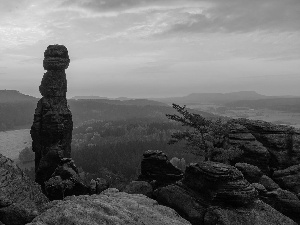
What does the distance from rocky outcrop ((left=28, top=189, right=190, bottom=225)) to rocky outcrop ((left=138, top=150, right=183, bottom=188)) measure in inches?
573

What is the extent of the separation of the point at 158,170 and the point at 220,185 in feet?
53.9

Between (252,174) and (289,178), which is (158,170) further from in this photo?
(289,178)

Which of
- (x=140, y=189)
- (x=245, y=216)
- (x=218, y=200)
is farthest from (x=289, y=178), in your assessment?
(x=140, y=189)

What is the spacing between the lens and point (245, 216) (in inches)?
954

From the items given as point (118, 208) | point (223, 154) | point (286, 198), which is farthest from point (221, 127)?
point (118, 208)

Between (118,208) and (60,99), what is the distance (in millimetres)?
30407

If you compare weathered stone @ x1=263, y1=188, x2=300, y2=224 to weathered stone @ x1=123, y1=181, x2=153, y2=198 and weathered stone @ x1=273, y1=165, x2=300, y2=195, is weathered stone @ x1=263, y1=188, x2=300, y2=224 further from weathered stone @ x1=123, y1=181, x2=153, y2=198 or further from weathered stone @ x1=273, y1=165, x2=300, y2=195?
weathered stone @ x1=123, y1=181, x2=153, y2=198

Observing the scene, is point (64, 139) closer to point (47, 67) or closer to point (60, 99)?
point (60, 99)

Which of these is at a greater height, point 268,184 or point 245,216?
point 245,216

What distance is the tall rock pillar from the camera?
45906mm

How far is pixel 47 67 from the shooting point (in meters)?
47.2

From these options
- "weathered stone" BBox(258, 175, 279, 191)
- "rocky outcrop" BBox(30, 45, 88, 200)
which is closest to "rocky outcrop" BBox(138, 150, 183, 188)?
"weathered stone" BBox(258, 175, 279, 191)

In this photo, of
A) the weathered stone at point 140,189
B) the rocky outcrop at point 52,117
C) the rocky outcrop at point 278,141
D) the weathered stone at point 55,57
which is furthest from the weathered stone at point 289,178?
the weathered stone at point 55,57

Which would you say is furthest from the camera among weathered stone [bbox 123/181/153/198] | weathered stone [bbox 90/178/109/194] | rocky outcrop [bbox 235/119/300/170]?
rocky outcrop [bbox 235/119/300/170]
